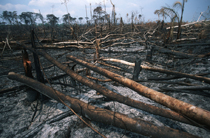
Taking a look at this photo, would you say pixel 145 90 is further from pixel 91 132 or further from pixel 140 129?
pixel 91 132

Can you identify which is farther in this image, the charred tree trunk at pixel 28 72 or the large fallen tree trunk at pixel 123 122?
the charred tree trunk at pixel 28 72

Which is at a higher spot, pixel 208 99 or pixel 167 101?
pixel 167 101

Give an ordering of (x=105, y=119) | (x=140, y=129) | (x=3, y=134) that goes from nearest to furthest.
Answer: (x=140, y=129)
(x=105, y=119)
(x=3, y=134)

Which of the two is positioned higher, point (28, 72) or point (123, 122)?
point (28, 72)

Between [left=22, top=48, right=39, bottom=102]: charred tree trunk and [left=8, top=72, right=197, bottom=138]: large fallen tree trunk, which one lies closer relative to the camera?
[left=8, top=72, right=197, bottom=138]: large fallen tree trunk

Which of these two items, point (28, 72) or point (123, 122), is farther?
point (28, 72)

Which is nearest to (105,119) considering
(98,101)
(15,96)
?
(98,101)

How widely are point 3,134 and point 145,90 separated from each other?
2.53 m

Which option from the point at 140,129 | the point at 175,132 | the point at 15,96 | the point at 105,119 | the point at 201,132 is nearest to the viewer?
the point at 175,132

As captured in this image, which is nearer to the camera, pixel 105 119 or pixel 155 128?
pixel 155 128

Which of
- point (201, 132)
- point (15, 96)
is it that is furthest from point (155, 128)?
point (15, 96)

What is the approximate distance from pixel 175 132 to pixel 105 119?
80 centimetres

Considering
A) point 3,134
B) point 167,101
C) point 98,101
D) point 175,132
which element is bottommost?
point 3,134

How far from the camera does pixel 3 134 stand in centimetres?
171
